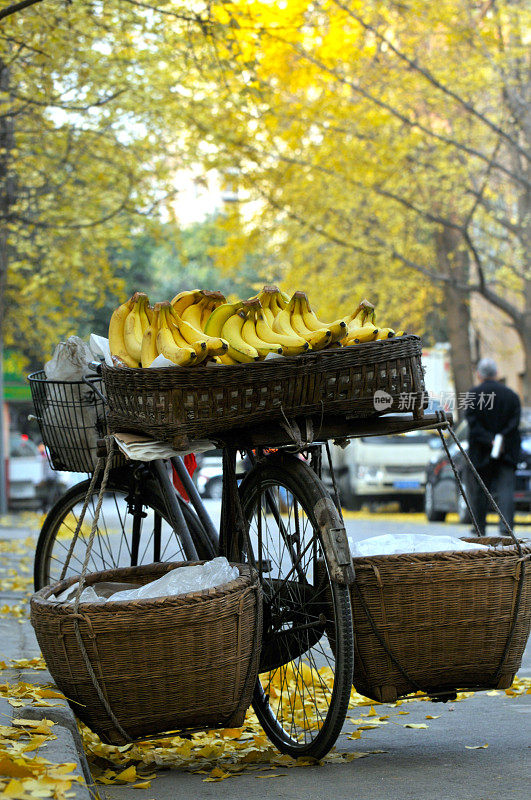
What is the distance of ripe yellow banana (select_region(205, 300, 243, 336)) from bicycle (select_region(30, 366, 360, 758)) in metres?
0.46

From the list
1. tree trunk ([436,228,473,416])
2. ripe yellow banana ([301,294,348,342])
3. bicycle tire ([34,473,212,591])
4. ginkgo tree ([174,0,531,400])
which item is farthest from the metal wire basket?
tree trunk ([436,228,473,416])

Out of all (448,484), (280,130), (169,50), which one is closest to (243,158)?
(280,130)

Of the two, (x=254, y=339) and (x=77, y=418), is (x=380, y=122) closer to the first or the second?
(x=77, y=418)

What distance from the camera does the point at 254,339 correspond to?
4020 mm

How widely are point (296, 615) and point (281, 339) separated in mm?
1040

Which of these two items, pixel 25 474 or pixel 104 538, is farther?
pixel 25 474

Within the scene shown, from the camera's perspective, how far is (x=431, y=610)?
12.8 feet

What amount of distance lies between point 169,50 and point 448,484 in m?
7.70

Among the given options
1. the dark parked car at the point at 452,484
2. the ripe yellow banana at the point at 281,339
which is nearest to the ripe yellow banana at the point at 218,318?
the ripe yellow banana at the point at 281,339

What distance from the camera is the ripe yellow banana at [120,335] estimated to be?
4.43 meters

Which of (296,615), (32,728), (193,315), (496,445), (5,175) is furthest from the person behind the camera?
(5,175)

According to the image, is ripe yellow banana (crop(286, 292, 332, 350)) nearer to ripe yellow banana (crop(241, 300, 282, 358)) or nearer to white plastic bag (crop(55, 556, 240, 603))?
ripe yellow banana (crop(241, 300, 282, 358))

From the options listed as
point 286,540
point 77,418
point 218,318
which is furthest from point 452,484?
point 218,318

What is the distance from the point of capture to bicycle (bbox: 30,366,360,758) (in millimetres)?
3748
